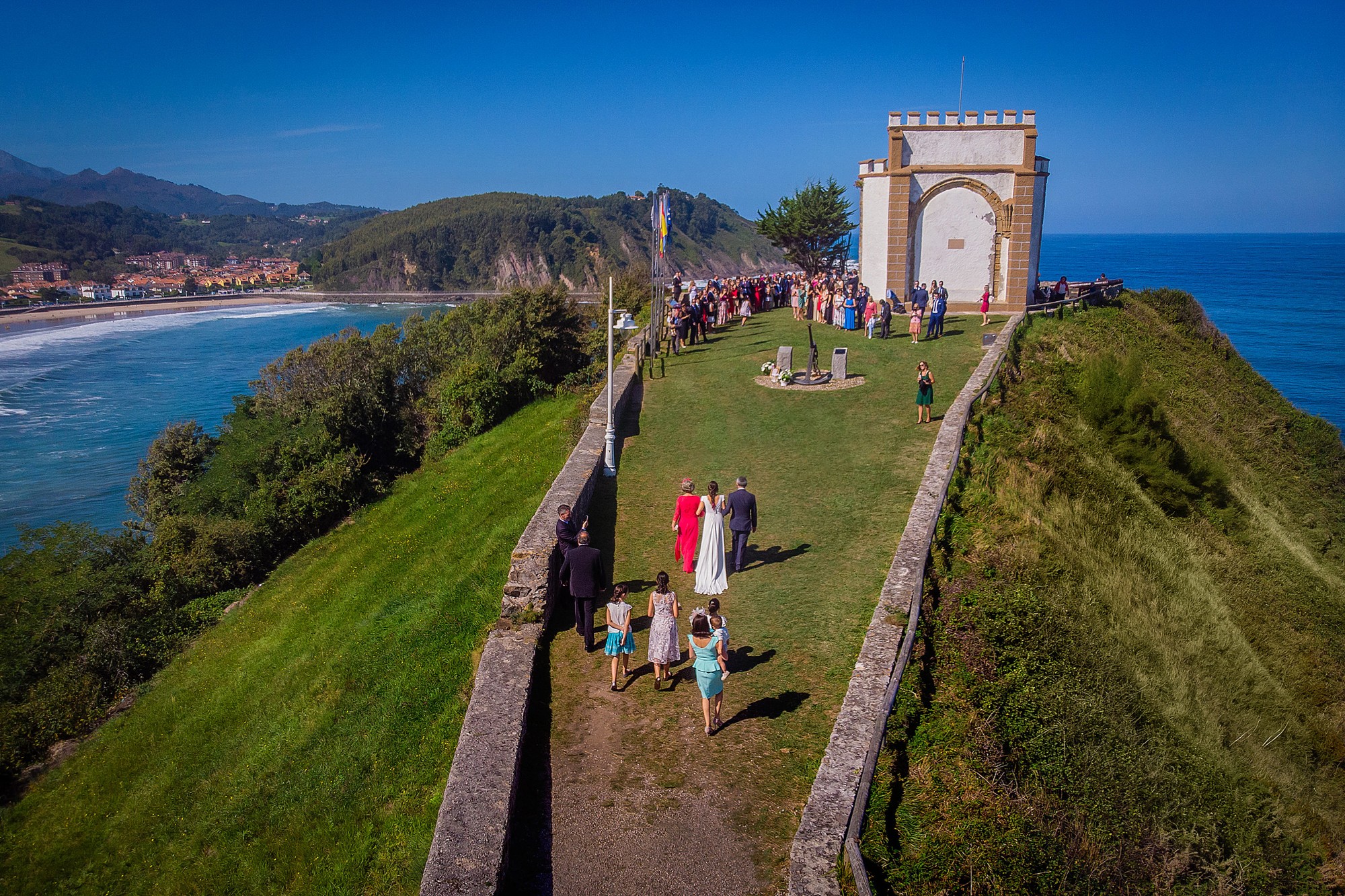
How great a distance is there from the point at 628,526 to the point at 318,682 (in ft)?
16.8

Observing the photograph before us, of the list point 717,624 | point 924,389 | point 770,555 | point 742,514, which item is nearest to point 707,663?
point 717,624

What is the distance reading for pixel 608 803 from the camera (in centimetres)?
702

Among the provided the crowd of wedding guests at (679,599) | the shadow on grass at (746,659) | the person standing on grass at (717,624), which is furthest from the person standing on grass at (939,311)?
the person standing on grass at (717,624)

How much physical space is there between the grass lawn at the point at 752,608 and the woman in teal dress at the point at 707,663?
1.20 ft

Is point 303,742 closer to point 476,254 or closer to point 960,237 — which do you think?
point 960,237

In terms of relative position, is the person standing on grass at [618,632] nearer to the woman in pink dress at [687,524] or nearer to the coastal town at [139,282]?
the woman in pink dress at [687,524]

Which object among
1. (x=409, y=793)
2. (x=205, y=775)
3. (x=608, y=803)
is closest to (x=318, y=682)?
(x=205, y=775)

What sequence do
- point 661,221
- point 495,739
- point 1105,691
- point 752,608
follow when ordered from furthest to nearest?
point 661,221, point 752,608, point 1105,691, point 495,739

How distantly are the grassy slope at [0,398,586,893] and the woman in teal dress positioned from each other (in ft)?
8.85

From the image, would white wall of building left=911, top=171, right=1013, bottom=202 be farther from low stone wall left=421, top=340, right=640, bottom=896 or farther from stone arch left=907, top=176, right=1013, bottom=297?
low stone wall left=421, top=340, right=640, bottom=896

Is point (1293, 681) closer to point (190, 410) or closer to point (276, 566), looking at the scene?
point (276, 566)

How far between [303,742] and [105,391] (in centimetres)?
7097

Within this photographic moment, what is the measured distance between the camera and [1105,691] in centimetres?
973

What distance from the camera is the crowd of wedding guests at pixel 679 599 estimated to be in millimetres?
7668
